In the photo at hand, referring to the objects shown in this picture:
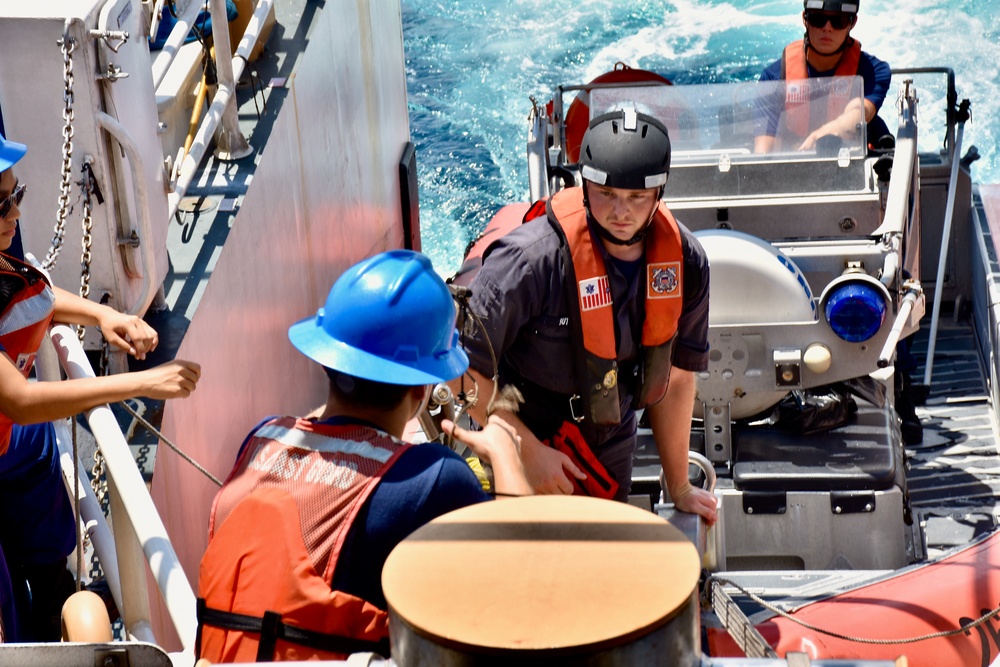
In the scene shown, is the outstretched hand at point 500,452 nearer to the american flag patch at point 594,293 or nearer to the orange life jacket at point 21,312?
the american flag patch at point 594,293

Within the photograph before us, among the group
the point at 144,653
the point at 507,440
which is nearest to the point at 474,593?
the point at 144,653

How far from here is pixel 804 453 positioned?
442cm

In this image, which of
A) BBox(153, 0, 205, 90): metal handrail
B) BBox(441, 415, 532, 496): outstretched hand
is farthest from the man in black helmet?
BBox(153, 0, 205, 90): metal handrail

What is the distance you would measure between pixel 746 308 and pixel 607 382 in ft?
4.53

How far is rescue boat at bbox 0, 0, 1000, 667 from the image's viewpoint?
7.93 feet

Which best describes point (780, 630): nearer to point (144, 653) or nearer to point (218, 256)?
point (218, 256)

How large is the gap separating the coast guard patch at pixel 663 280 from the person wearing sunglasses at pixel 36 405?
1180 millimetres

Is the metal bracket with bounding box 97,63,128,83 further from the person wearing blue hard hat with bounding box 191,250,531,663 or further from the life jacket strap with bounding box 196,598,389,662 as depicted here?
the life jacket strap with bounding box 196,598,389,662

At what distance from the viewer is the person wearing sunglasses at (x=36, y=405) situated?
2.10m

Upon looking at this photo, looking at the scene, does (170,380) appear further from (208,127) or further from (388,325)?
(208,127)

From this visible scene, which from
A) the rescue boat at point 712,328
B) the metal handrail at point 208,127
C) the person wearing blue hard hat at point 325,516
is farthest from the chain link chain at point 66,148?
the person wearing blue hard hat at point 325,516

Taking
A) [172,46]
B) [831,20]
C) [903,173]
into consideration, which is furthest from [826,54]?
[172,46]

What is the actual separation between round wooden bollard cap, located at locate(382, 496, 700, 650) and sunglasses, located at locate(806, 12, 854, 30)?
445 centimetres

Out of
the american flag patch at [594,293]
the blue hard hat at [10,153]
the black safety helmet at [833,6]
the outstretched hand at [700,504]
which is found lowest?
the outstretched hand at [700,504]
